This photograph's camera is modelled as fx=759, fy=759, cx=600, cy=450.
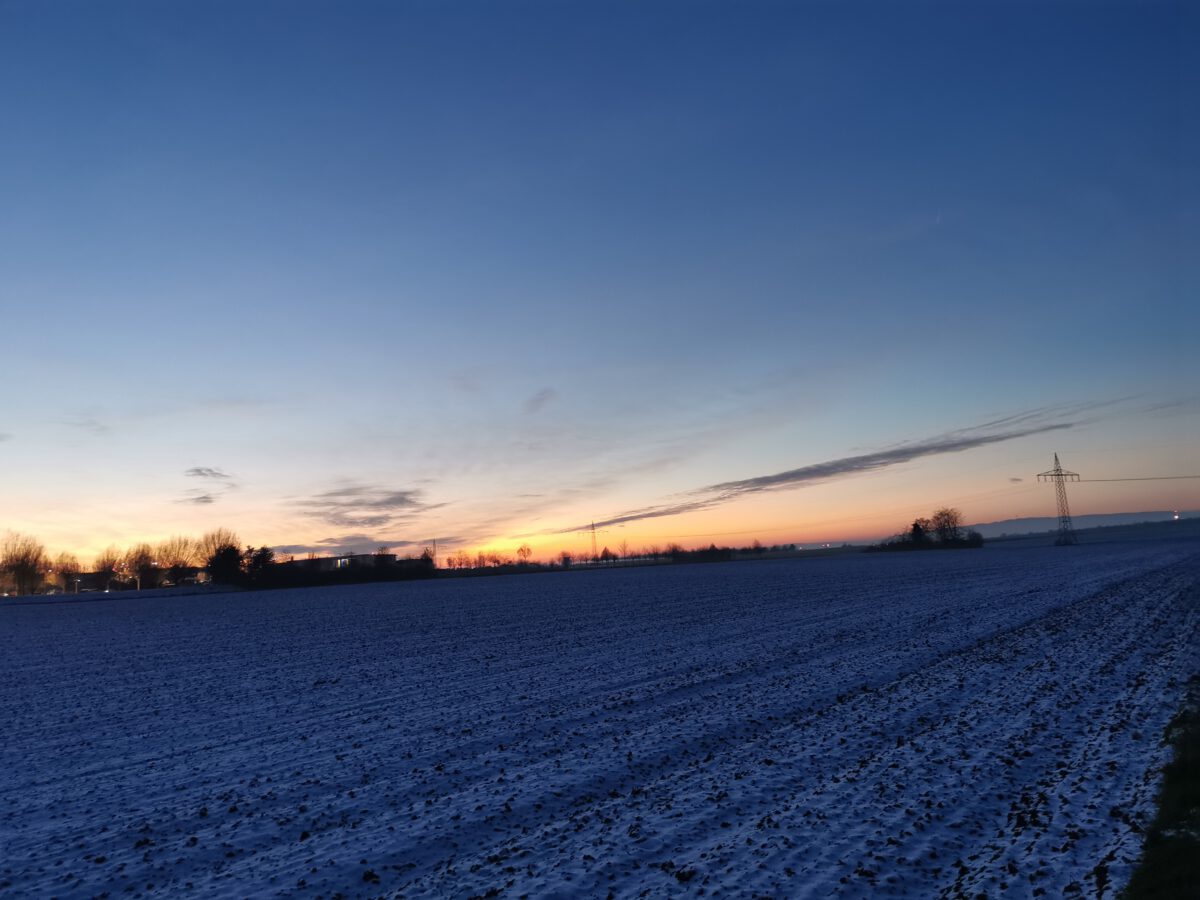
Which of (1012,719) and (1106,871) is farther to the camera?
(1012,719)

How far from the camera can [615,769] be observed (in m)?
10.2

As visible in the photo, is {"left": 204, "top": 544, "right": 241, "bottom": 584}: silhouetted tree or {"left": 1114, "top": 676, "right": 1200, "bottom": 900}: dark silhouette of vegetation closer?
{"left": 1114, "top": 676, "right": 1200, "bottom": 900}: dark silhouette of vegetation

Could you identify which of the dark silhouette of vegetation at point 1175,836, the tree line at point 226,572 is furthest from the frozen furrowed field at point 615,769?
the tree line at point 226,572

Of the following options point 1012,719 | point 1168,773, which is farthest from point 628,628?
point 1168,773

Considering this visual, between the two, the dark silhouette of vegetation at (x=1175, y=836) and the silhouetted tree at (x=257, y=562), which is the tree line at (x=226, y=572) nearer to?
the silhouetted tree at (x=257, y=562)

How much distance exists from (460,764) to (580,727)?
8.34 ft

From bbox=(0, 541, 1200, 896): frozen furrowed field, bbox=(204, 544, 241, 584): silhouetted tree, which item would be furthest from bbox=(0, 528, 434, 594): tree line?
bbox=(0, 541, 1200, 896): frozen furrowed field

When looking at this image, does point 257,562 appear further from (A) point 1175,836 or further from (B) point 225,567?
(A) point 1175,836

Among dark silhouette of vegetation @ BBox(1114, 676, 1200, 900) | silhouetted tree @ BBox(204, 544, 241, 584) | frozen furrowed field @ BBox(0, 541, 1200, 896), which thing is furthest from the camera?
silhouetted tree @ BBox(204, 544, 241, 584)

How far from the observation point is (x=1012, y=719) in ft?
39.6

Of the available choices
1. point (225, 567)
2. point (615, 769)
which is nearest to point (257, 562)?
point (225, 567)

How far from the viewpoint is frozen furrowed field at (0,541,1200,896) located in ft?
23.3

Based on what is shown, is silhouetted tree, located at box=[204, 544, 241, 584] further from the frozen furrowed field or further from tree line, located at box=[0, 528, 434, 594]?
the frozen furrowed field

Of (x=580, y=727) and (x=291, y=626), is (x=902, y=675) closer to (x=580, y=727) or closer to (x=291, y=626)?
(x=580, y=727)
